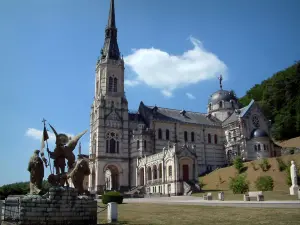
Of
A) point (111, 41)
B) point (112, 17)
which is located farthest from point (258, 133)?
point (112, 17)

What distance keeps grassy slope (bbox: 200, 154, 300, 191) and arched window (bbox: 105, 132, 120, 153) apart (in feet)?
58.9

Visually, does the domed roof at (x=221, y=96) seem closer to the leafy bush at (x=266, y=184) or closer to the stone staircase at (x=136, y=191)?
the stone staircase at (x=136, y=191)

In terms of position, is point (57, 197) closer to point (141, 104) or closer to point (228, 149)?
point (141, 104)

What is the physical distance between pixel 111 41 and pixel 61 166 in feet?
177

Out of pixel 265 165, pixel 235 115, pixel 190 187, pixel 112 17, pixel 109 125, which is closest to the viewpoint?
pixel 190 187

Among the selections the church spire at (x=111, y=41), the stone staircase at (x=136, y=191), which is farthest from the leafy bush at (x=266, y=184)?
the church spire at (x=111, y=41)

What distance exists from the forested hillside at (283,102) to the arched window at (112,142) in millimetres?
48051

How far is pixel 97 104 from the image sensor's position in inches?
2613

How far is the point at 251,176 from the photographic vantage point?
5544cm

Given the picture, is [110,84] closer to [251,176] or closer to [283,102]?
[251,176]

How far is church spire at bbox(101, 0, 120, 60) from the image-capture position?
71.4 meters

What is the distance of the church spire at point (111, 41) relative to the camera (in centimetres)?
7138

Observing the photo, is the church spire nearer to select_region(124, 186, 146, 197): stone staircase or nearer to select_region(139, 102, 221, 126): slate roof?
select_region(139, 102, 221, 126): slate roof

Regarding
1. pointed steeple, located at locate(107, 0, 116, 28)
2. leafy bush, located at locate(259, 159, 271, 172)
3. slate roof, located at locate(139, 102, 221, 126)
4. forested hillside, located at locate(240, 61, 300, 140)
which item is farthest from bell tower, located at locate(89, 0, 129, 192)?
forested hillside, located at locate(240, 61, 300, 140)
